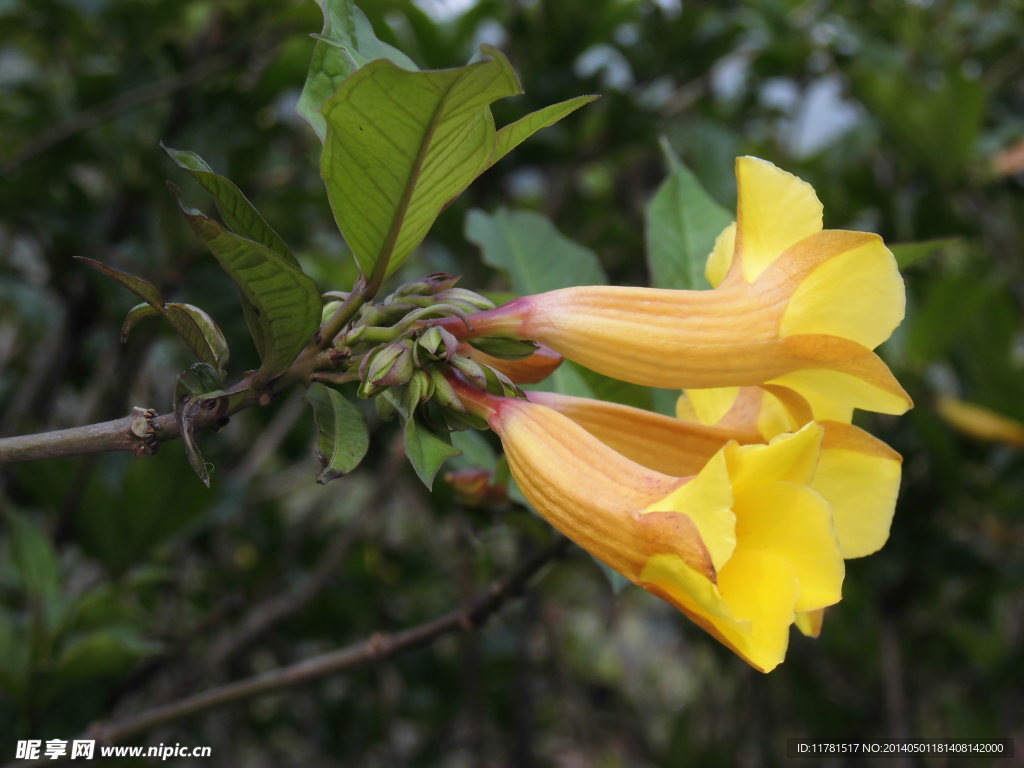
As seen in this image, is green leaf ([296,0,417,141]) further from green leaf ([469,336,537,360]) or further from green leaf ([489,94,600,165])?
green leaf ([469,336,537,360])

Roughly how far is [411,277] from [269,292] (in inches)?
82.3

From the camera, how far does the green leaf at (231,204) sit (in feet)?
2.28

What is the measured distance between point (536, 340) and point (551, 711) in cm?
335

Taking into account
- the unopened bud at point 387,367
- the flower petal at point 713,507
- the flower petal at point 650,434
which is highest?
the unopened bud at point 387,367

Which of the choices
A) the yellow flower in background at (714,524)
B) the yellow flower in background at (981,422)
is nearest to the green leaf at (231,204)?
the yellow flower in background at (714,524)

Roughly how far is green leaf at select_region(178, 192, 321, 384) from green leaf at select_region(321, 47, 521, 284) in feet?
0.25

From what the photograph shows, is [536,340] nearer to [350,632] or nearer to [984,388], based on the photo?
[984,388]

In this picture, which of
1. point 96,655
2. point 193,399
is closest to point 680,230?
point 193,399

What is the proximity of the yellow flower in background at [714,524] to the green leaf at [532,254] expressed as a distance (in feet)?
1.80

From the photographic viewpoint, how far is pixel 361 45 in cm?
83

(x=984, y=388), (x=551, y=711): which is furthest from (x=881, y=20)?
(x=551, y=711)

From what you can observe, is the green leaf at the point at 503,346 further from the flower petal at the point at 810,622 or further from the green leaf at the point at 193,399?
the flower petal at the point at 810,622

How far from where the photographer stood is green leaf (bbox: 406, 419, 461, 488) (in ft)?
2.31

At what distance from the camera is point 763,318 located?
29.0 inches
